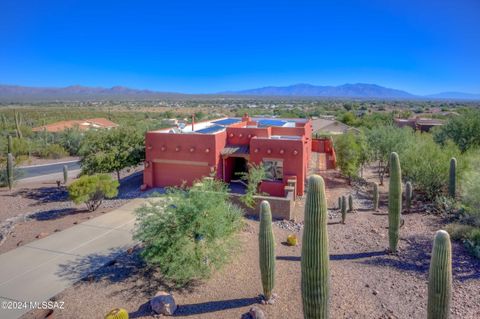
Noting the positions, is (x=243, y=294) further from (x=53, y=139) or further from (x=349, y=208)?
(x=53, y=139)

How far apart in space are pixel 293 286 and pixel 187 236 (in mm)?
3426

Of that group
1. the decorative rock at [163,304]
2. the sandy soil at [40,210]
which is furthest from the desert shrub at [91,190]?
the decorative rock at [163,304]

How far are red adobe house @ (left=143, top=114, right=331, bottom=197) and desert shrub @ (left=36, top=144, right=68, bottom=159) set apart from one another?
21731 mm

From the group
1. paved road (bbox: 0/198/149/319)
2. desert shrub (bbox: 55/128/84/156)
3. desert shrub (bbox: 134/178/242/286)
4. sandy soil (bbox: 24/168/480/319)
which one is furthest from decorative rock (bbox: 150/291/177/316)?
desert shrub (bbox: 55/128/84/156)

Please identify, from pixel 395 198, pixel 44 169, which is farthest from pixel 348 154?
pixel 44 169

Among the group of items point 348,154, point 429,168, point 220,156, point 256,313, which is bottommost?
point 256,313

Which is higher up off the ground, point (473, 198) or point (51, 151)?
point (51, 151)

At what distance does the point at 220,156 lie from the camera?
20.0 meters

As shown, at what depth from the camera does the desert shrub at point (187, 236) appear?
9383 mm

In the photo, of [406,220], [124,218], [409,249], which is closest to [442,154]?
[406,220]

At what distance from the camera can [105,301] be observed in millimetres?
8727

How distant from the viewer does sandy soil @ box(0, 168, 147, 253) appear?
13296mm

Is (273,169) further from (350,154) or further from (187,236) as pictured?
(187,236)

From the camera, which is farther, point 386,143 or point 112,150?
point 386,143
